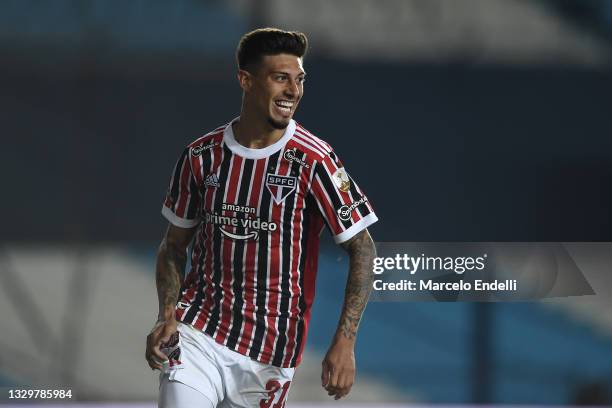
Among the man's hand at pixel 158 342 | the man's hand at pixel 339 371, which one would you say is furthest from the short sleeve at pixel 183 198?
the man's hand at pixel 339 371

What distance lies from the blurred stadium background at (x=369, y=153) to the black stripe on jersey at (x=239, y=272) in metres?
2.62

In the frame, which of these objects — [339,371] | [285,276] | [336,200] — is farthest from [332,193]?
[339,371]

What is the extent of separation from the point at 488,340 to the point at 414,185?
87cm

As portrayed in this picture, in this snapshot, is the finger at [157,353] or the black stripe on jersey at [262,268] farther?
the black stripe on jersey at [262,268]

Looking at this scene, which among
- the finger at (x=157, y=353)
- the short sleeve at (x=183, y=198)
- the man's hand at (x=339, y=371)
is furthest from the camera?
the short sleeve at (x=183, y=198)

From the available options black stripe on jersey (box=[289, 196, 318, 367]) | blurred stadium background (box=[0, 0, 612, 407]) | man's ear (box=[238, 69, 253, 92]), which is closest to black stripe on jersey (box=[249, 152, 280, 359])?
black stripe on jersey (box=[289, 196, 318, 367])

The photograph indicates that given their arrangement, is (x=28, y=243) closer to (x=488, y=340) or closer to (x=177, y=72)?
(x=177, y=72)

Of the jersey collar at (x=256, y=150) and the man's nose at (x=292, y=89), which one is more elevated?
the man's nose at (x=292, y=89)

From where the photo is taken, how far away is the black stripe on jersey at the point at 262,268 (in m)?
3.07

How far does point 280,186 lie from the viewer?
10.1 feet

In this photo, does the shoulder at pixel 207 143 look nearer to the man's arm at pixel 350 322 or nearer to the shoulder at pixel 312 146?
the shoulder at pixel 312 146

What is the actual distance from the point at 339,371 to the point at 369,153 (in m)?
2.92

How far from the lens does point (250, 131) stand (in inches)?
123

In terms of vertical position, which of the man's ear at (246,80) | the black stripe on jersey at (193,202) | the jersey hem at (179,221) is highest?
the man's ear at (246,80)
